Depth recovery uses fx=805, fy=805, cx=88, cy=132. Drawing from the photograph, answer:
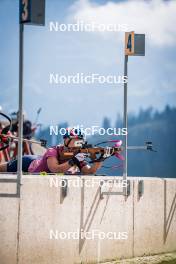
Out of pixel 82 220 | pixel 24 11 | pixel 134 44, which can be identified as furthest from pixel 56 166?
pixel 24 11

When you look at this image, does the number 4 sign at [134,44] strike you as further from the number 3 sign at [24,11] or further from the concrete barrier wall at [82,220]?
the number 3 sign at [24,11]

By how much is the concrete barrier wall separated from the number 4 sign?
1650mm

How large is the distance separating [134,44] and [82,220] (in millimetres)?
2429

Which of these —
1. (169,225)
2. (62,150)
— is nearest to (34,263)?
(62,150)

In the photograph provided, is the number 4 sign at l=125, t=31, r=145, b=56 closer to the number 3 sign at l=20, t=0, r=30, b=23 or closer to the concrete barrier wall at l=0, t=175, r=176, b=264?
the concrete barrier wall at l=0, t=175, r=176, b=264

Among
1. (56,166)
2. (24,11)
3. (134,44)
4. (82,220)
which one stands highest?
(24,11)

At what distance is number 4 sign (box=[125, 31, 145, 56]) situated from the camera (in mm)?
10445

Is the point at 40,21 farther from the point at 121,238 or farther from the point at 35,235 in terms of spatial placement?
the point at 121,238

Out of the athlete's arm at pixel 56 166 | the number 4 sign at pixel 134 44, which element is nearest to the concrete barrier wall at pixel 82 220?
the athlete's arm at pixel 56 166

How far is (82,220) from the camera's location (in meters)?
9.66

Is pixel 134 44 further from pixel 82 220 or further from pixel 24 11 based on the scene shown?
pixel 82 220

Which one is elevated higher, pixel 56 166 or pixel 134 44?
pixel 134 44

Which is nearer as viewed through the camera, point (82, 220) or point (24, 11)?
point (24, 11)

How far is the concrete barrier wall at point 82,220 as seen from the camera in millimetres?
8742
